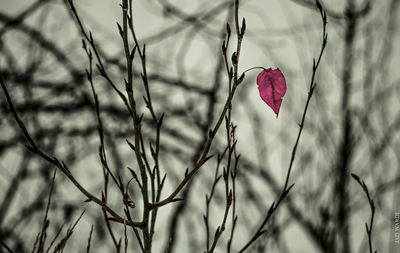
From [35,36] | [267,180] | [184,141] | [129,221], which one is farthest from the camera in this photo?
[267,180]

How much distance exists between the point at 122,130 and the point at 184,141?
1.44 feet

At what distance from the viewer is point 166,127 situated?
2617 mm

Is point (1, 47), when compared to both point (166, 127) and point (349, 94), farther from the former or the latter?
point (349, 94)

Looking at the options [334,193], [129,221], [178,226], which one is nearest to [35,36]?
[178,226]

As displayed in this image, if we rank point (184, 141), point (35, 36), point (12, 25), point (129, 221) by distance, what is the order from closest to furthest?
point (129, 221) → point (12, 25) → point (35, 36) → point (184, 141)

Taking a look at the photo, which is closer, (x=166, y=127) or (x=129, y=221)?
(x=129, y=221)

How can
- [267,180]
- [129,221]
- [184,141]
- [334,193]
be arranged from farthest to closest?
[267,180]
[184,141]
[334,193]
[129,221]

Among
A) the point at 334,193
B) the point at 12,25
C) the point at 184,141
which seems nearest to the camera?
the point at 12,25

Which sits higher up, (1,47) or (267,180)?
(1,47)

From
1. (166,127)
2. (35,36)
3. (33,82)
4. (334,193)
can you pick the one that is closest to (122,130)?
(166,127)

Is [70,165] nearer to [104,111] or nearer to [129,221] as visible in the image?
[104,111]

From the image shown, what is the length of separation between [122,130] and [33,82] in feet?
2.07

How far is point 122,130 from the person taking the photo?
2.41 m

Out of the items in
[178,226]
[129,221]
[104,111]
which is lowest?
[129,221]
